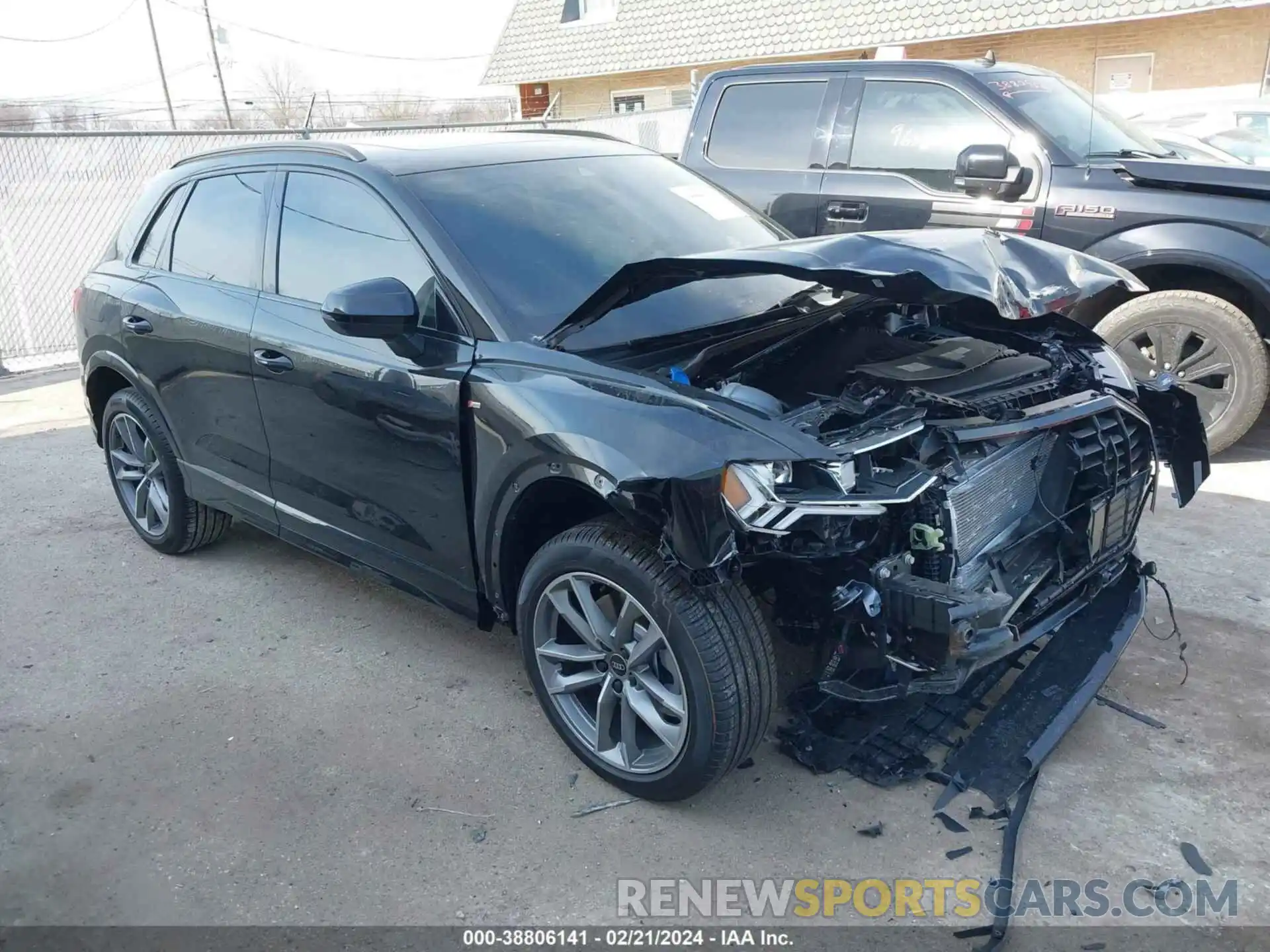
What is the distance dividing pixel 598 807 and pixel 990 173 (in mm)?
4213

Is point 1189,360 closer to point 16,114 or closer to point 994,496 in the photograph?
point 994,496

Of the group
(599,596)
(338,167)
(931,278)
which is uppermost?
(338,167)

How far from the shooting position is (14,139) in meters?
9.41

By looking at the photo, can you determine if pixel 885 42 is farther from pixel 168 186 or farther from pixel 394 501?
pixel 394 501

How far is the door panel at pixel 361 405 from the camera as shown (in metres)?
3.30

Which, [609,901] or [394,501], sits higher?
[394,501]

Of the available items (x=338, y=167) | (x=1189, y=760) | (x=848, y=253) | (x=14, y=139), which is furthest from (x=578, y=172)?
(x=14, y=139)

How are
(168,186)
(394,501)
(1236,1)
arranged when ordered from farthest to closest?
(1236,1) → (168,186) → (394,501)

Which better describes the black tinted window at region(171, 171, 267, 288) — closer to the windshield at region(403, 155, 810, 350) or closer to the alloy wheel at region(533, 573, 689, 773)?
the windshield at region(403, 155, 810, 350)

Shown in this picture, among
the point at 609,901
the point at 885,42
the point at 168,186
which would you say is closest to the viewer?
the point at 609,901

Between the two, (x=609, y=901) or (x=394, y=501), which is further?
(x=394, y=501)

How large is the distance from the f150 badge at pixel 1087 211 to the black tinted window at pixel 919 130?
1.64 feet

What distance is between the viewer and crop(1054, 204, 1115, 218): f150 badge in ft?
18.3

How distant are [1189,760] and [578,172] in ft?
9.59
